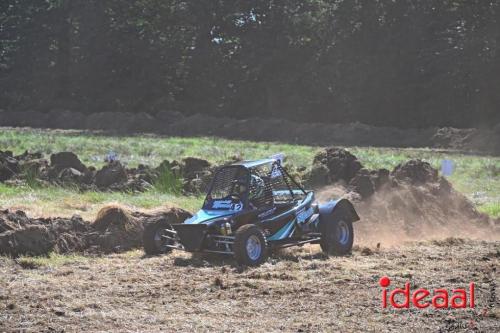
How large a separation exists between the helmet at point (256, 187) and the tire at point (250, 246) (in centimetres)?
78

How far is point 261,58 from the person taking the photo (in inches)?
2128

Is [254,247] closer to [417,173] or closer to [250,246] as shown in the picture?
[250,246]

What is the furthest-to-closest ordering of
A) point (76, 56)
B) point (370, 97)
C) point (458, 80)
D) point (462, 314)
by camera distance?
point (76, 56) < point (370, 97) < point (458, 80) < point (462, 314)

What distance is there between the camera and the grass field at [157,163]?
672 inches

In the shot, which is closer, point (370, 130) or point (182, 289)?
point (182, 289)

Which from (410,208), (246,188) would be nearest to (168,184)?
(410,208)

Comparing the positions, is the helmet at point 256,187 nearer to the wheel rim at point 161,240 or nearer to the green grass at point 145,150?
the wheel rim at point 161,240

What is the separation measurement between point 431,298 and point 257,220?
3678mm

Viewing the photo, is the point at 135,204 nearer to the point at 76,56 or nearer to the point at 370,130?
the point at 370,130

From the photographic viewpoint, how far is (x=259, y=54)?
178ft

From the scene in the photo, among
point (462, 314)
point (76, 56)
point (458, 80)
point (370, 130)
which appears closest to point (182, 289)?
point (462, 314)

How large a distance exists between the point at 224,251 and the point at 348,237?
7.00 feet

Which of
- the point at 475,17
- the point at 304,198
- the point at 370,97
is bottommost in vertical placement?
the point at 304,198

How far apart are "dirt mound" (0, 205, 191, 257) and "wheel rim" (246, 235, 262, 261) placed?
1.86 meters
